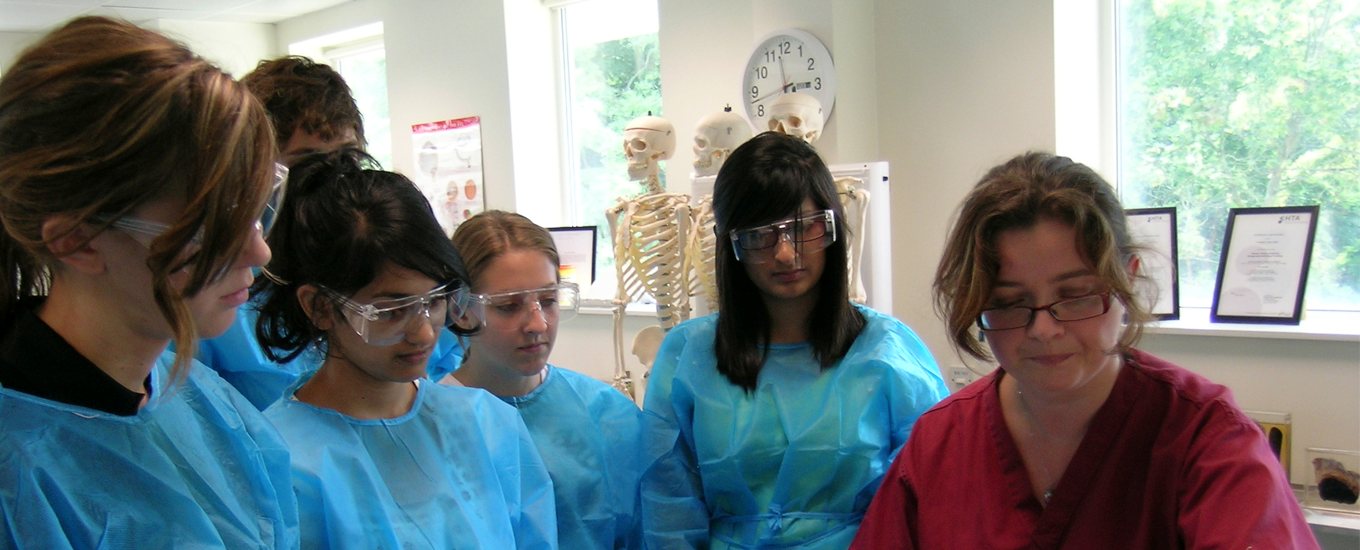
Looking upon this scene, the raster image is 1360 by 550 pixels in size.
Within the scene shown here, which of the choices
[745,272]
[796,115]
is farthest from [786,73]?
[745,272]

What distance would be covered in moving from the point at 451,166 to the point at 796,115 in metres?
3.12

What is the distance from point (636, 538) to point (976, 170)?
7.77 ft

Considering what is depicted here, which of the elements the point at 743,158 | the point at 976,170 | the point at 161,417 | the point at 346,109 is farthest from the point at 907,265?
the point at 161,417

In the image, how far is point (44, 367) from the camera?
93cm

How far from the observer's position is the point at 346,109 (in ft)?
6.08

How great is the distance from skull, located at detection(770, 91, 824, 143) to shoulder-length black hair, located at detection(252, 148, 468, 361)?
199 cm

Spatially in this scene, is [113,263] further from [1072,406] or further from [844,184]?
[844,184]

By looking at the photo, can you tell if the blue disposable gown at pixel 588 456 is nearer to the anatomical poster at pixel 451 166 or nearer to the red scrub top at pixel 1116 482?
the red scrub top at pixel 1116 482

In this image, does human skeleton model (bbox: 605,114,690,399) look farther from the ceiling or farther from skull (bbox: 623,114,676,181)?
the ceiling

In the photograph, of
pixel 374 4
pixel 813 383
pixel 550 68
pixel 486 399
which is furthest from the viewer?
pixel 374 4

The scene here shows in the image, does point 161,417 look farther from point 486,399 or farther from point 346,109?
point 346,109

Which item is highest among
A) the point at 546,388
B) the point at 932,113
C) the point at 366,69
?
the point at 366,69

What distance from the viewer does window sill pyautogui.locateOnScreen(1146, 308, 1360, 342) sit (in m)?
2.90

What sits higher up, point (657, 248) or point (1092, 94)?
point (1092, 94)
